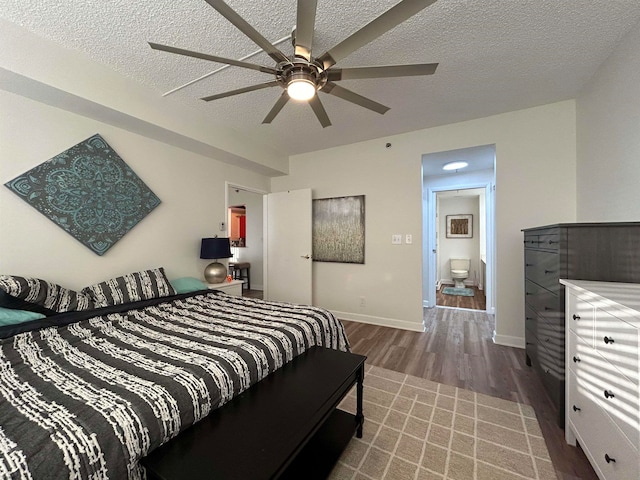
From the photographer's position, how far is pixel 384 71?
1490 mm

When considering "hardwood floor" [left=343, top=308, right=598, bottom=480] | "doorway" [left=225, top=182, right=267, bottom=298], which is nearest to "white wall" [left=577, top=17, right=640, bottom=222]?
"hardwood floor" [left=343, top=308, right=598, bottom=480]

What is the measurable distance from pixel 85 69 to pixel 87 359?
2.21 m

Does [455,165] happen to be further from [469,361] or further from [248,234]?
[248,234]

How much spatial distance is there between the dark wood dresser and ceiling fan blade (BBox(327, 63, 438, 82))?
4.19 ft

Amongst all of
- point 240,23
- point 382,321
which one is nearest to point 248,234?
point 382,321

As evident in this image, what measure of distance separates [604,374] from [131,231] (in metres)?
3.68

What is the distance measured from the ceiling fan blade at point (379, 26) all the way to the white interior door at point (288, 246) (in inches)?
107

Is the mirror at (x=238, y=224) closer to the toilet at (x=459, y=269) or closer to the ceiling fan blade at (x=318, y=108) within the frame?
the ceiling fan blade at (x=318, y=108)

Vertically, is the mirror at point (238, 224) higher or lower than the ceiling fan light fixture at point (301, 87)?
lower

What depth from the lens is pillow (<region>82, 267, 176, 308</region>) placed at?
222 centimetres

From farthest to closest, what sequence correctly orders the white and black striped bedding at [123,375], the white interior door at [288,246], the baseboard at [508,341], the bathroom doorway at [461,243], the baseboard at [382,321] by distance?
the bathroom doorway at [461,243], the white interior door at [288,246], the baseboard at [382,321], the baseboard at [508,341], the white and black striped bedding at [123,375]

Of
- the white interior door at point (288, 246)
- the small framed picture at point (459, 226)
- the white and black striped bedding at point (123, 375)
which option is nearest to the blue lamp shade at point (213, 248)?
the white and black striped bedding at point (123, 375)

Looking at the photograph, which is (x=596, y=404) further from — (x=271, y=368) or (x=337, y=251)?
(x=337, y=251)

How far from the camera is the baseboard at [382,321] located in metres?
3.49
